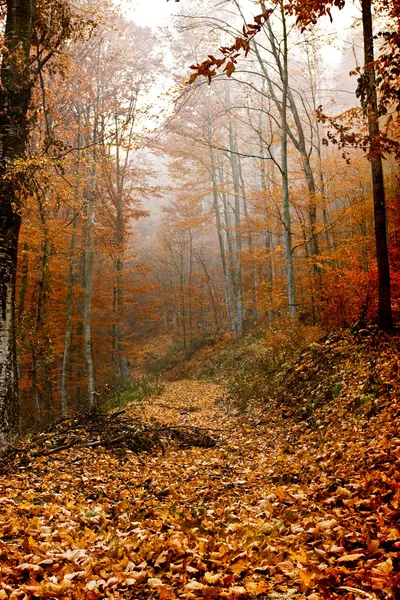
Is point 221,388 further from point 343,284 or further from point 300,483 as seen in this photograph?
point 300,483

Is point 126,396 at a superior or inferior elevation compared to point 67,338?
inferior

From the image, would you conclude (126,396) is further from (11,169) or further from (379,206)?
(379,206)

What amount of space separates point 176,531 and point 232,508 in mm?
810

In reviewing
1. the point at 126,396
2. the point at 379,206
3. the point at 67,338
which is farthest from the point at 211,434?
the point at 67,338

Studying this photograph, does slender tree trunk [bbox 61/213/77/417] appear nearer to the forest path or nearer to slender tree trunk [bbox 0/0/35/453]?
slender tree trunk [bbox 0/0/35/453]

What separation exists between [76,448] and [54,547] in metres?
2.90

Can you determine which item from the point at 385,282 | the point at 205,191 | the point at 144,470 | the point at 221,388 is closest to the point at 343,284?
the point at 385,282

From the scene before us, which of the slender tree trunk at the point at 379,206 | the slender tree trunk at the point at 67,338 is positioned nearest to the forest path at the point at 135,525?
the slender tree trunk at the point at 379,206

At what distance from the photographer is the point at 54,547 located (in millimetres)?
2904

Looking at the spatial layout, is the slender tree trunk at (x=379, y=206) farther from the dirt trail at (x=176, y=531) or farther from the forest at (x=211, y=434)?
the dirt trail at (x=176, y=531)

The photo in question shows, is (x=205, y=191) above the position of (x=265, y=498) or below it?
above

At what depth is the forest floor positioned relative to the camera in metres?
2.45

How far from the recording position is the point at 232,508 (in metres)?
3.96

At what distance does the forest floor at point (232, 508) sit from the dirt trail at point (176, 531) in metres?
0.01
